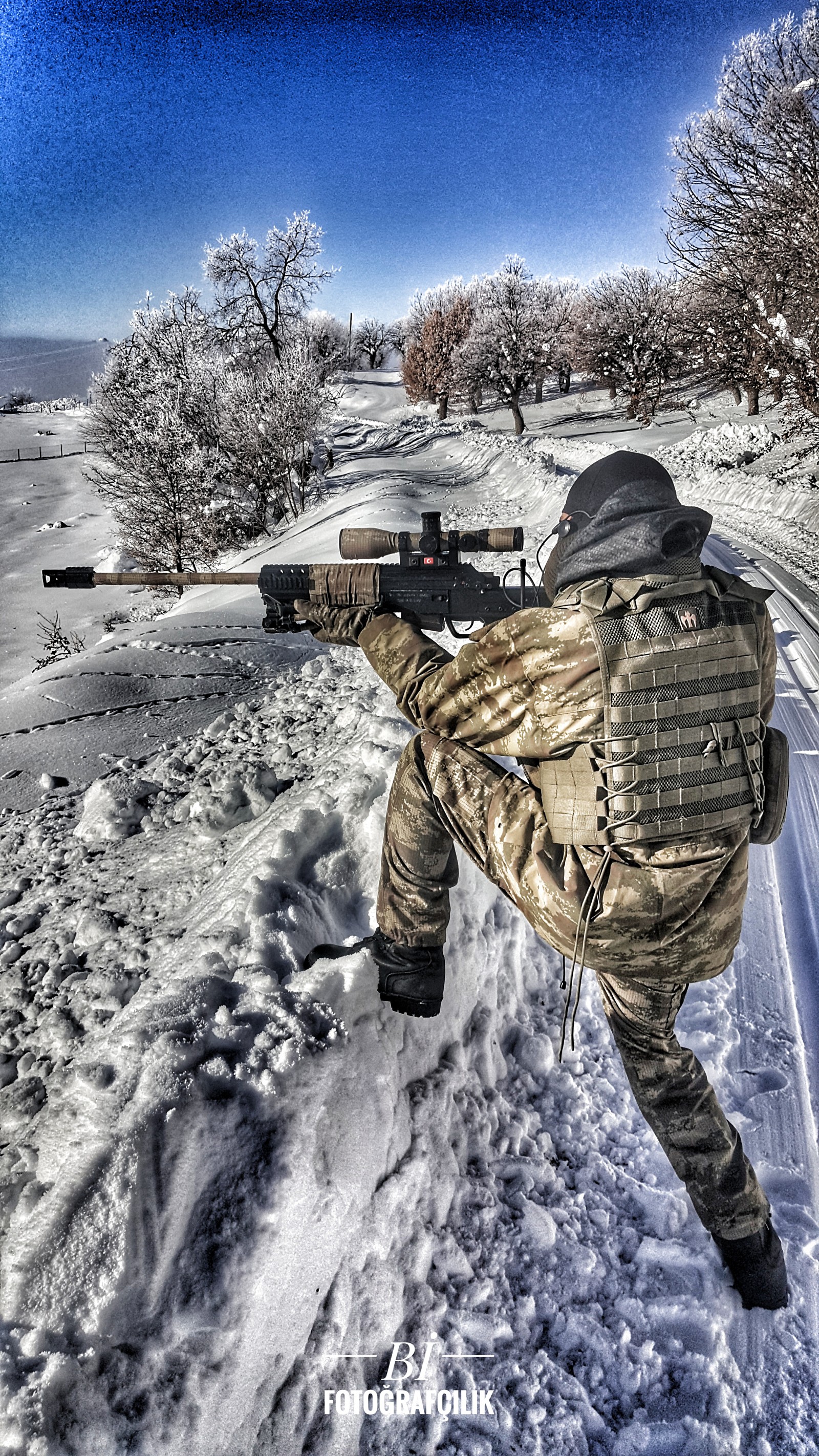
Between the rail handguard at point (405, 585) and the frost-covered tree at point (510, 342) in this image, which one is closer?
the rail handguard at point (405, 585)

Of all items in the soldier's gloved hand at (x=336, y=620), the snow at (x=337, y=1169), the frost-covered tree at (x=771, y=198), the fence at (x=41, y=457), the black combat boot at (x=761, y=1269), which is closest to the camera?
the snow at (x=337, y=1169)

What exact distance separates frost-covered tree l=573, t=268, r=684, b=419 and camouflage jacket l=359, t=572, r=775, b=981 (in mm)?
34604

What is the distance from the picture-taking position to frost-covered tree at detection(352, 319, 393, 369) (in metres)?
81.0

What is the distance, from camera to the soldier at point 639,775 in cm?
166

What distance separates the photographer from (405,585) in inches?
112

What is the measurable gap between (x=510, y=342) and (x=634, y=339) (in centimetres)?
689

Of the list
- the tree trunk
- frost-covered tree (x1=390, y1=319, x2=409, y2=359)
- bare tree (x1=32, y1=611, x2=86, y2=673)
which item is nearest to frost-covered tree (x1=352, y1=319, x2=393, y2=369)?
frost-covered tree (x1=390, y1=319, x2=409, y2=359)

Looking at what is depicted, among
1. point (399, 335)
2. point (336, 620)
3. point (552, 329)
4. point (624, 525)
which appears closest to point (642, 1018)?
point (624, 525)

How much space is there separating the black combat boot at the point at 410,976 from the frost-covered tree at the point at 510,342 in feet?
132

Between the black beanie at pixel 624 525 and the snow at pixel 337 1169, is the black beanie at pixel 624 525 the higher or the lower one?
the higher one

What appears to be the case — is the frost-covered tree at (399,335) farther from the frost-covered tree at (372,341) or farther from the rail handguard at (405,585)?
the rail handguard at (405,585)

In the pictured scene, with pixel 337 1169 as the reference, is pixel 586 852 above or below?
above

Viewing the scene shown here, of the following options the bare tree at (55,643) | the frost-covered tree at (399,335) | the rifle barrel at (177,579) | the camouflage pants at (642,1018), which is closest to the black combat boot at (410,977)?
the camouflage pants at (642,1018)

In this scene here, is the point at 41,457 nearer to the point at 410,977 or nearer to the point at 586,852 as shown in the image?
the point at 410,977
